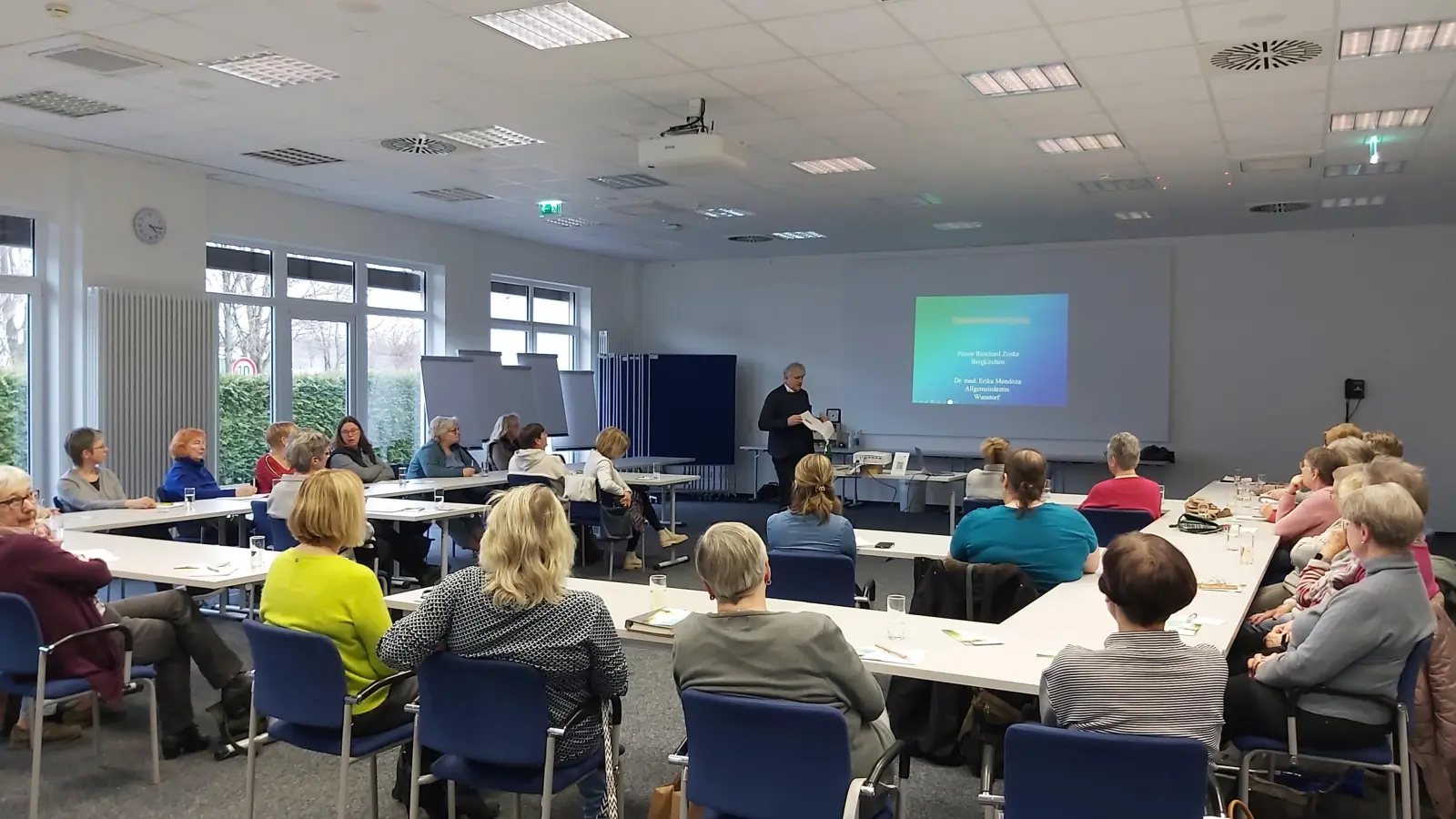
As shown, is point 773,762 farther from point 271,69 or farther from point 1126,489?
point 271,69

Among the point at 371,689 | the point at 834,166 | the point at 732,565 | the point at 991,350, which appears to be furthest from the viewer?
the point at 991,350

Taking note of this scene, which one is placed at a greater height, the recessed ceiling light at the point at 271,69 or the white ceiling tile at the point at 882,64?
the recessed ceiling light at the point at 271,69

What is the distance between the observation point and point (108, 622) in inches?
145

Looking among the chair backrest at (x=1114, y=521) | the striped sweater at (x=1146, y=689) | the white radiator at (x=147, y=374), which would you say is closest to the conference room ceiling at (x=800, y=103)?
the white radiator at (x=147, y=374)

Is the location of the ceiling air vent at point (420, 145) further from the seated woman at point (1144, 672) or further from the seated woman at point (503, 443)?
the seated woman at point (1144, 672)

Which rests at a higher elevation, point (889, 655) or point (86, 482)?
point (86, 482)

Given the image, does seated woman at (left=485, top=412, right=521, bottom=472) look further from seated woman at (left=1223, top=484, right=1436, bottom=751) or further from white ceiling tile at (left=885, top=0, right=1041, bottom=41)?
seated woman at (left=1223, top=484, right=1436, bottom=751)

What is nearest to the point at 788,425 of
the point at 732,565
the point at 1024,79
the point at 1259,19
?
the point at 1024,79

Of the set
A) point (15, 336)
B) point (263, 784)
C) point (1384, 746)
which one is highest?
point (15, 336)

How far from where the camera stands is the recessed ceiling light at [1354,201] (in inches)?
352

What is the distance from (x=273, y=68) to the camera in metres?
5.67

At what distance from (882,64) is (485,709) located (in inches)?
161

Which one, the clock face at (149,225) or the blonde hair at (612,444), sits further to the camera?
the clock face at (149,225)

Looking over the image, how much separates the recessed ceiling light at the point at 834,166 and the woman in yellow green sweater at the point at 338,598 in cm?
538
